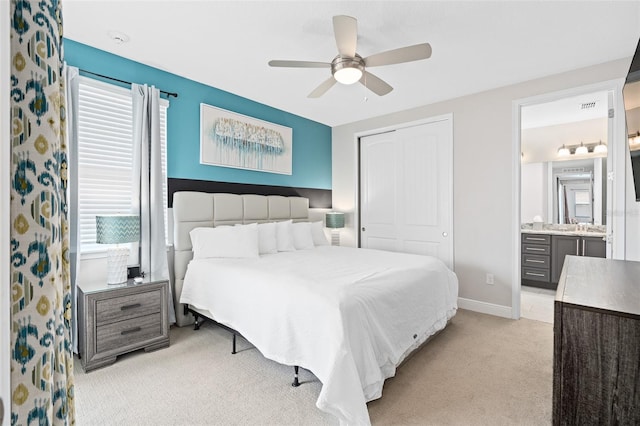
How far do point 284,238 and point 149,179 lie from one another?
62.7 inches

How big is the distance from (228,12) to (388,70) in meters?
1.68

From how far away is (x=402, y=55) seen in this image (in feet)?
7.34

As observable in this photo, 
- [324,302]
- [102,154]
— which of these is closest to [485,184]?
[324,302]

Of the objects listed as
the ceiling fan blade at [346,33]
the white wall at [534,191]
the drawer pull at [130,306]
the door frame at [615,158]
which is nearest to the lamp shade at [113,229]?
the drawer pull at [130,306]

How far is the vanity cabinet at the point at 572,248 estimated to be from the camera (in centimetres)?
430

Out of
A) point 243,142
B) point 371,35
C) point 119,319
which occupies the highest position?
point 371,35

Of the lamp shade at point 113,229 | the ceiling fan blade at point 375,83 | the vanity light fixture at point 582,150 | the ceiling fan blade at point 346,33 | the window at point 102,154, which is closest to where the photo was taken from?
the ceiling fan blade at point 346,33

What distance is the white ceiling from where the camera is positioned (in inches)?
86.4

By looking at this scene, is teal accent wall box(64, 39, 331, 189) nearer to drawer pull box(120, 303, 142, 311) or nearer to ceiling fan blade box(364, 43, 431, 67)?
drawer pull box(120, 303, 142, 311)

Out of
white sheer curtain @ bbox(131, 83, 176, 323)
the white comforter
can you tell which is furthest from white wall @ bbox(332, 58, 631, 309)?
white sheer curtain @ bbox(131, 83, 176, 323)

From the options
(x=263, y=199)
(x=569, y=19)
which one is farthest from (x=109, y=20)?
(x=569, y=19)

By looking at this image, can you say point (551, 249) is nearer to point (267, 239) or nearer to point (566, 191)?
point (566, 191)
